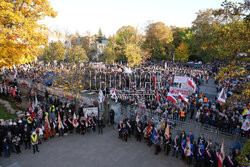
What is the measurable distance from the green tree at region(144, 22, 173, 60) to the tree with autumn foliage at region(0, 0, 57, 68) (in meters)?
45.6

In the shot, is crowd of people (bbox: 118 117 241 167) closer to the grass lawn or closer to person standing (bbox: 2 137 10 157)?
person standing (bbox: 2 137 10 157)

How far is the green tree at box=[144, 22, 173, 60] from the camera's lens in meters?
56.0

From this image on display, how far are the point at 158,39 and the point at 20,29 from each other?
2006 inches

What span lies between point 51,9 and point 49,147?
9128mm

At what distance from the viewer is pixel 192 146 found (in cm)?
950

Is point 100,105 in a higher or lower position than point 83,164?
higher

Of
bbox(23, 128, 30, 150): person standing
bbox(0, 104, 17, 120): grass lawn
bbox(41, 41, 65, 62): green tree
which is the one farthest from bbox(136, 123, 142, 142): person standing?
bbox(41, 41, 65, 62): green tree

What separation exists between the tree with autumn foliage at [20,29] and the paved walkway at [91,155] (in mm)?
5747

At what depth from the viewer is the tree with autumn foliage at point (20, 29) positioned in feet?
32.4

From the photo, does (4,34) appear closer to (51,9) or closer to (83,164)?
(51,9)

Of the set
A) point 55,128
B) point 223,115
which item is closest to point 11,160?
point 55,128

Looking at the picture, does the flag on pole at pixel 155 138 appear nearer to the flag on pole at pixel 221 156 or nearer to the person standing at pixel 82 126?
the flag on pole at pixel 221 156

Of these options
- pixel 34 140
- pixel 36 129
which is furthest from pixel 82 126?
pixel 34 140

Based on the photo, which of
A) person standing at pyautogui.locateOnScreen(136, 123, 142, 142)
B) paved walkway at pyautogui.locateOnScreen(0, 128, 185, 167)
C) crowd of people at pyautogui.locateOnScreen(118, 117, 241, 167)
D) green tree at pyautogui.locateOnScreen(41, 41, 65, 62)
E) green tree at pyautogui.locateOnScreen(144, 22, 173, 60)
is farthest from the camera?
green tree at pyautogui.locateOnScreen(144, 22, 173, 60)
